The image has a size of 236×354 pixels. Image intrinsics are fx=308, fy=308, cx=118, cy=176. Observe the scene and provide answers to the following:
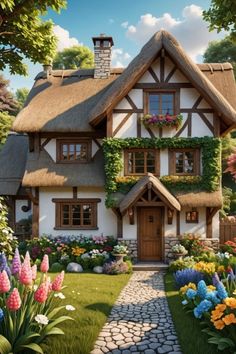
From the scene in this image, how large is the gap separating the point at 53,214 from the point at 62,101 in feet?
19.7

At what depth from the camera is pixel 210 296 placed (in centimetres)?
618

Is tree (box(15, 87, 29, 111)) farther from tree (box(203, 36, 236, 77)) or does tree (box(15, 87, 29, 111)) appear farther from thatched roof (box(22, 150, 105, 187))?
thatched roof (box(22, 150, 105, 187))

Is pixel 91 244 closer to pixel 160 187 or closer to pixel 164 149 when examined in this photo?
pixel 160 187

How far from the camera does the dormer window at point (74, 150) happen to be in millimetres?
15548

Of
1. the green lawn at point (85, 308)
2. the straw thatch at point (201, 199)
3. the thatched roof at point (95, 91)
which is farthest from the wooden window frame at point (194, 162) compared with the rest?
the green lawn at point (85, 308)

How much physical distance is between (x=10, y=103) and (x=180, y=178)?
80.3ft

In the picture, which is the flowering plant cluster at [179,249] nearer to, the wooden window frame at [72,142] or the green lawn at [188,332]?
the green lawn at [188,332]

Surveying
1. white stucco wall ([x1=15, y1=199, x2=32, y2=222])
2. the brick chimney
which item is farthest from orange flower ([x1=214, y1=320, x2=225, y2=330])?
the brick chimney

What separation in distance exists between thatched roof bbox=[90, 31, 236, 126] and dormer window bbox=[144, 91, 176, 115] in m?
1.07

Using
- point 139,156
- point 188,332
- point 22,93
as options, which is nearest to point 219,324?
point 188,332

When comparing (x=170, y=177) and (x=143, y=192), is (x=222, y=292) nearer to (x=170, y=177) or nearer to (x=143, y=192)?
(x=143, y=192)

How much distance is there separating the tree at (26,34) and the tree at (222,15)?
4.32m

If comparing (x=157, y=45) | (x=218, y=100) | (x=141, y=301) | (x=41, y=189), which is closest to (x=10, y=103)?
(x=41, y=189)

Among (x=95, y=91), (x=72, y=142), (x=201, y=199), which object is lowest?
(x=201, y=199)
